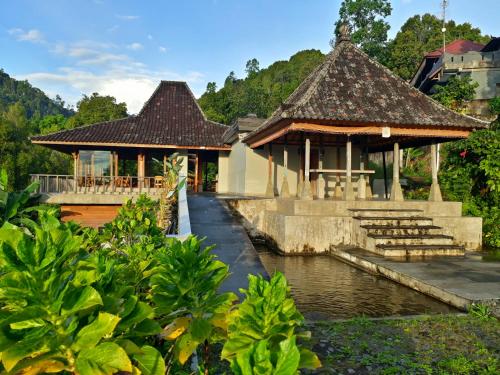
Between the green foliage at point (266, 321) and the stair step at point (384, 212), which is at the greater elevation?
the green foliage at point (266, 321)

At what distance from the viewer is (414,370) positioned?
3.90 metres

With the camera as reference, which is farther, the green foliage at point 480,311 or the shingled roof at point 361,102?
the shingled roof at point 361,102

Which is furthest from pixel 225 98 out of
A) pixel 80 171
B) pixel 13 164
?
pixel 80 171

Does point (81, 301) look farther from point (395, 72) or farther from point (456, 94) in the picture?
point (395, 72)

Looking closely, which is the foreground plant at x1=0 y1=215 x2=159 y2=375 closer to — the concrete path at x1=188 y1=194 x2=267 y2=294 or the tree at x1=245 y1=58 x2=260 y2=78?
the concrete path at x1=188 y1=194 x2=267 y2=294

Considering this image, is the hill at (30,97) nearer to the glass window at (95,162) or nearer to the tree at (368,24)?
the tree at (368,24)

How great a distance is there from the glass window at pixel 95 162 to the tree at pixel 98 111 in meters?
22.1

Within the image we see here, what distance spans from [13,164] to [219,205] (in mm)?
21129

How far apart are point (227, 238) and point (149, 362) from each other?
843cm

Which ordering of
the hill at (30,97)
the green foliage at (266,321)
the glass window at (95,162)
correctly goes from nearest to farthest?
the green foliage at (266,321), the glass window at (95,162), the hill at (30,97)

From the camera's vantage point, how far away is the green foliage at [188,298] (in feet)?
5.57

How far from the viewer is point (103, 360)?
1212 mm

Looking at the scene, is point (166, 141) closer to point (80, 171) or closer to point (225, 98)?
point (80, 171)

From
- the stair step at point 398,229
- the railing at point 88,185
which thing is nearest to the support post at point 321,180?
the stair step at point 398,229
